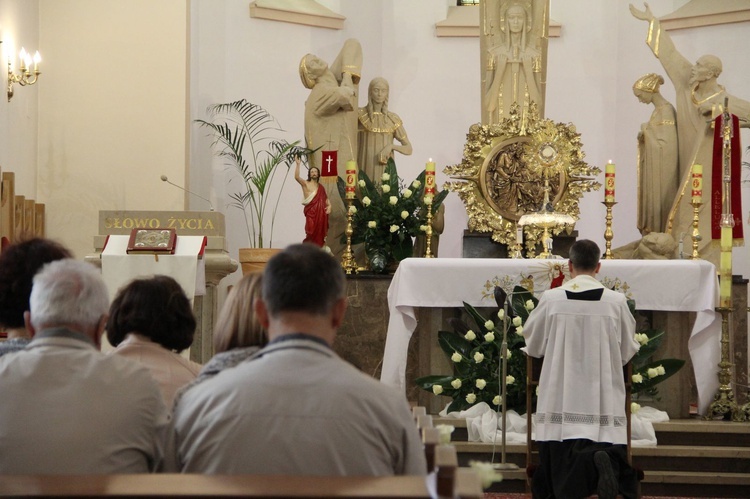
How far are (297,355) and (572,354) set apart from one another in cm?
425

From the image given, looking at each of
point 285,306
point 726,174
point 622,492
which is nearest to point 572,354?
point 622,492

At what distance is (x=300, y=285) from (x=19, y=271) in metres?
1.41

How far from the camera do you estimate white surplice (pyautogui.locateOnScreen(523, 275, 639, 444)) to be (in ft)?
21.3

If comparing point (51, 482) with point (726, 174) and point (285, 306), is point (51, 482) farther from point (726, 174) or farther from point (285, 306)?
point (726, 174)

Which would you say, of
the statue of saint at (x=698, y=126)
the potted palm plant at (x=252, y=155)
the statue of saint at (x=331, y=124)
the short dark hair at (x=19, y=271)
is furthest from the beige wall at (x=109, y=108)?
the short dark hair at (x=19, y=271)

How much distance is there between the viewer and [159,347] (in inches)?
141

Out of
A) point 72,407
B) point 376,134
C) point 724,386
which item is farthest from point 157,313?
point 376,134

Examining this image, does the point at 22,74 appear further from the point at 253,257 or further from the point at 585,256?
the point at 585,256

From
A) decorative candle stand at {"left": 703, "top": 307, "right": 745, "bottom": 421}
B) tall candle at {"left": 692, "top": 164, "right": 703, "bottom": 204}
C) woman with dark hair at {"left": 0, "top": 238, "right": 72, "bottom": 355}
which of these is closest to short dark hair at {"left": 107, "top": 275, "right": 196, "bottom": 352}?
woman with dark hair at {"left": 0, "top": 238, "right": 72, "bottom": 355}

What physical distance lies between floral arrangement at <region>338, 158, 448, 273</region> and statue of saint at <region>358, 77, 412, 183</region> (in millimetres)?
880

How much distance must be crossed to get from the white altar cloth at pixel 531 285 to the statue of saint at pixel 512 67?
2758mm

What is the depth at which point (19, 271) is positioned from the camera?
11.9 ft

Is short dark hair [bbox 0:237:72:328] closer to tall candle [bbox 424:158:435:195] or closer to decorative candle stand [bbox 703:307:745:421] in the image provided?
decorative candle stand [bbox 703:307:745:421]

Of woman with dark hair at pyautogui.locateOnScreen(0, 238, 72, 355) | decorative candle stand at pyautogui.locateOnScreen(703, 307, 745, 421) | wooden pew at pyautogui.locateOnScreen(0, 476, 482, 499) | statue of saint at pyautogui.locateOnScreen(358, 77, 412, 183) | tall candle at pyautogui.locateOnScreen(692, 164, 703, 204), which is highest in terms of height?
statue of saint at pyautogui.locateOnScreen(358, 77, 412, 183)
